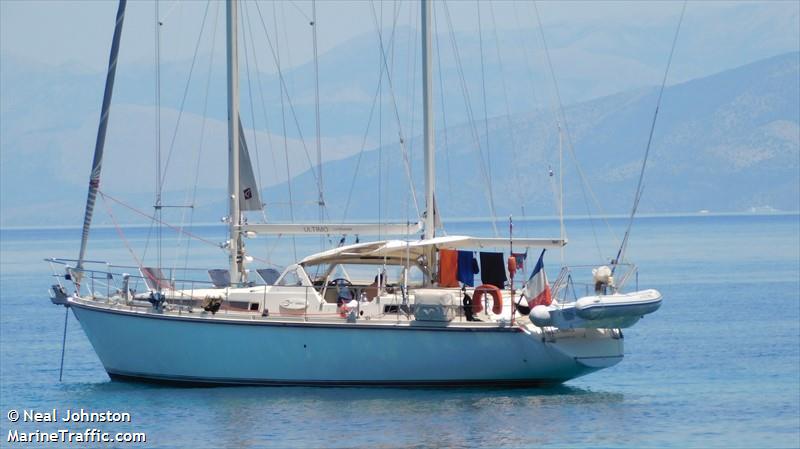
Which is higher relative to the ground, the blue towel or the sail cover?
the sail cover

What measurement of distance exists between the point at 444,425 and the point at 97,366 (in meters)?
16.6

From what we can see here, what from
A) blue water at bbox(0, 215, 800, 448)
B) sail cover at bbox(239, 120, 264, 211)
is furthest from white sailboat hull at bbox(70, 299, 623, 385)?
sail cover at bbox(239, 120, 264, 211)

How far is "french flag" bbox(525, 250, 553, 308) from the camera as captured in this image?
34188 millimetres

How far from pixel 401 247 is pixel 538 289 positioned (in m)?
3.70

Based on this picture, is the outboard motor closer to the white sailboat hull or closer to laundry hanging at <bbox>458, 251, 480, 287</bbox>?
the white sailboat hull

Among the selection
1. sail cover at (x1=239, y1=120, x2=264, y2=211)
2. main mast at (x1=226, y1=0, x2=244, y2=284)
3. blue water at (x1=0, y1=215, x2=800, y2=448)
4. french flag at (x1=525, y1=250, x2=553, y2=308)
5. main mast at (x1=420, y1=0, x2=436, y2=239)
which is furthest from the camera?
sail cover at (x1=239, y1=120, x2=264, y2=211)

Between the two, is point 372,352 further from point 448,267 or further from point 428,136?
point 428,136

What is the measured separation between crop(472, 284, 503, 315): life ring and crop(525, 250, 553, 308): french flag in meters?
0.68

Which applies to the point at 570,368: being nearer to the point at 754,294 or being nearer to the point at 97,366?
the point at 97,366

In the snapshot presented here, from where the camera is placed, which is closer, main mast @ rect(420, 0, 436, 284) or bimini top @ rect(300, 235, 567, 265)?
bimini top @ rect(300, 235, 567, 265)

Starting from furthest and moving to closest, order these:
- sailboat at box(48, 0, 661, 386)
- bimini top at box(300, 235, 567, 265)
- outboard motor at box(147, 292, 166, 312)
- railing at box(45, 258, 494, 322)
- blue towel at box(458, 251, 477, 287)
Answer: blue towel at box(458, 251, 477, 287) → bimini top at box(300, 235, 567, 265) → outboard motor at box(147, 292, 166, 312) → railing at box(45, 258, 494, 322) → sailboat at box(48, 0, 661, 386)

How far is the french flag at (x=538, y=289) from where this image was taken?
34188 millimetres

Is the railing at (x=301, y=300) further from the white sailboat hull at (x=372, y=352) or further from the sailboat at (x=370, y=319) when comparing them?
the white sailboat hull at (x=372, y=352)

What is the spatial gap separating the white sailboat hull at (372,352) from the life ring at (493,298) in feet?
2.82
